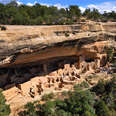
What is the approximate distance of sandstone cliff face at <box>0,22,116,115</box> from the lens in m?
7.75

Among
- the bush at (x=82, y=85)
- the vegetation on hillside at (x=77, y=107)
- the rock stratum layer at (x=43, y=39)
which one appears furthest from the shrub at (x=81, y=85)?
the rock stratum layer at (x=43, y=39)

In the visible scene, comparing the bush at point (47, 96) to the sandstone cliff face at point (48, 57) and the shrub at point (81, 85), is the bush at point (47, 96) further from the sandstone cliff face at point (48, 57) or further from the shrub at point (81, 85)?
the shrub at point (81, 85)

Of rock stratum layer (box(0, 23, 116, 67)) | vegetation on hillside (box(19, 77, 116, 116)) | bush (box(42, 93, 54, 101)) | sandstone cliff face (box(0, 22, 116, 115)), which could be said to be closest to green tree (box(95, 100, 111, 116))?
vegetation on hillside (box(19, 77, 116, 116))

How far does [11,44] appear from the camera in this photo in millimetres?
7160

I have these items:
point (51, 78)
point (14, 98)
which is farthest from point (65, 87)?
point (14, 98)

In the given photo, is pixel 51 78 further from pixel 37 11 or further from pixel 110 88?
pixel 37 11

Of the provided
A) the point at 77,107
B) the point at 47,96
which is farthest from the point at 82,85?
the point at 47,96

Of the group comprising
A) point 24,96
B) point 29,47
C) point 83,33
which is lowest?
point 24,96

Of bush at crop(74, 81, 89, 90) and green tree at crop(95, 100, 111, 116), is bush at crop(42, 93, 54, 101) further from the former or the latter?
green tree at crop(95, 100, 111, 116)

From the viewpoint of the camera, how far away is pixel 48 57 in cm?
1120

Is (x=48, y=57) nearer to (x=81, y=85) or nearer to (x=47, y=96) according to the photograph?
(x=47, y=96)

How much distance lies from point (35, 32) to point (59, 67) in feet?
19.3

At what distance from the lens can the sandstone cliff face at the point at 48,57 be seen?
25.4 feet

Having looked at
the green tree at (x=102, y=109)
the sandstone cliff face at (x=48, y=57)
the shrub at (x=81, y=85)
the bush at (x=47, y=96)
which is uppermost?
the sandstone cliff face at (x=48, y=57)
